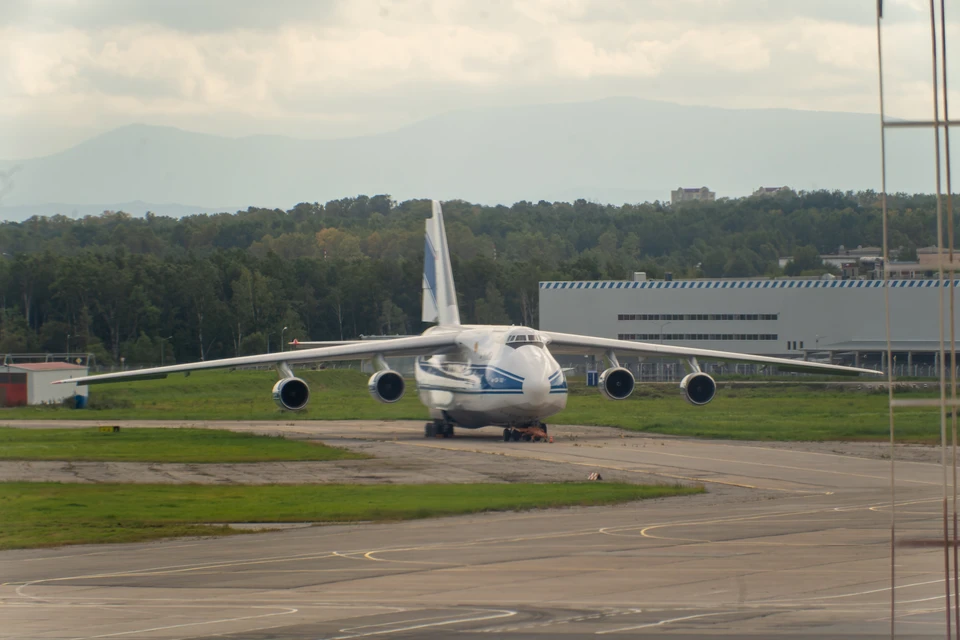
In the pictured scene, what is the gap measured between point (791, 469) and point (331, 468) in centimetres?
1164

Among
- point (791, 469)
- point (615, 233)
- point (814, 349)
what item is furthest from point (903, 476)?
point (615, 233)

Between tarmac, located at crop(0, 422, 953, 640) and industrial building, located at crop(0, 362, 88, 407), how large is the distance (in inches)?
1612

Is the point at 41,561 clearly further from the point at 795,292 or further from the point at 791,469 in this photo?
the point at 795,292

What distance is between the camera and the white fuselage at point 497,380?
1441 inches

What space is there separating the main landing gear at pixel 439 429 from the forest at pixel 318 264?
83.6 ft

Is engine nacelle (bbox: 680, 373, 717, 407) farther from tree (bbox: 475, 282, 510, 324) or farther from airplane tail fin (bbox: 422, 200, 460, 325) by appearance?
tree (bbox: 475, 282, 510, 324)

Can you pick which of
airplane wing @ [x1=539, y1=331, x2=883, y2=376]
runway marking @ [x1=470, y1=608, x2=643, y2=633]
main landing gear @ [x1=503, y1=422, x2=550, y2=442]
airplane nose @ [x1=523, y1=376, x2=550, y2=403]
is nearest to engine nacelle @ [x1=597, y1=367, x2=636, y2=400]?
airplane wing @ [x1=539, y1=331, x2=883, y2=376]

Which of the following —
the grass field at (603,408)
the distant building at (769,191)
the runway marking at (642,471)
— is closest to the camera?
the runway marking at (642,471)

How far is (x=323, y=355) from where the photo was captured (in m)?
40.2

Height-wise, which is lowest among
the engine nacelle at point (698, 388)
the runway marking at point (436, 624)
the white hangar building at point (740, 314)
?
the runway marking at point (436, 624)

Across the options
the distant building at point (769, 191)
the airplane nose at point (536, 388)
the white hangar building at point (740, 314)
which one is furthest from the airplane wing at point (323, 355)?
the distant building at point (769, 191)

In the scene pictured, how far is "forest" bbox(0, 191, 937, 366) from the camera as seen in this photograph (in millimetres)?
76812

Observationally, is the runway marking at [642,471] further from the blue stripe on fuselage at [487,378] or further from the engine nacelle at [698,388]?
the engine nacelle at [698,388]

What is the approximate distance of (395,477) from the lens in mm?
28953
